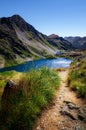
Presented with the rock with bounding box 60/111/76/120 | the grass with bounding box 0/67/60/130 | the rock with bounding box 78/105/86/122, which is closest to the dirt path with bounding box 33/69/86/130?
the rock with bounding box 60/111/76/120

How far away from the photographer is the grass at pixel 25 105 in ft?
29.6

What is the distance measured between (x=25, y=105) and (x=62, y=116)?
6.74ft

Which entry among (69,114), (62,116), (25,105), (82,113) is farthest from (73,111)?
(25,105)

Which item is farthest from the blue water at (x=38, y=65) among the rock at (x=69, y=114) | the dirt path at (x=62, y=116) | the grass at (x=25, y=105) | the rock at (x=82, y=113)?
the rock at (x=82, y=113)

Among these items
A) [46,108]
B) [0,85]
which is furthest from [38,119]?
[0,85]

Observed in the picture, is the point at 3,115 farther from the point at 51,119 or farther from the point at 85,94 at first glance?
the point at 85,94

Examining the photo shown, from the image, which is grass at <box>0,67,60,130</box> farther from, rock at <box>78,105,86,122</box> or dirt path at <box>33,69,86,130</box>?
rock at <box>78,105,86,122</box>

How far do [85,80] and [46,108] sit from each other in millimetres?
5982

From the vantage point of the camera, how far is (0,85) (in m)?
15.8

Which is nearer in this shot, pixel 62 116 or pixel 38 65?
pixel 62 116

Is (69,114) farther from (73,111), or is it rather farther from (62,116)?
(73,111)

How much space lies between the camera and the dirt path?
9246 mm

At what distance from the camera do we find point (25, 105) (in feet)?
31.2

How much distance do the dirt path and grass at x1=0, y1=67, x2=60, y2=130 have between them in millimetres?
386
